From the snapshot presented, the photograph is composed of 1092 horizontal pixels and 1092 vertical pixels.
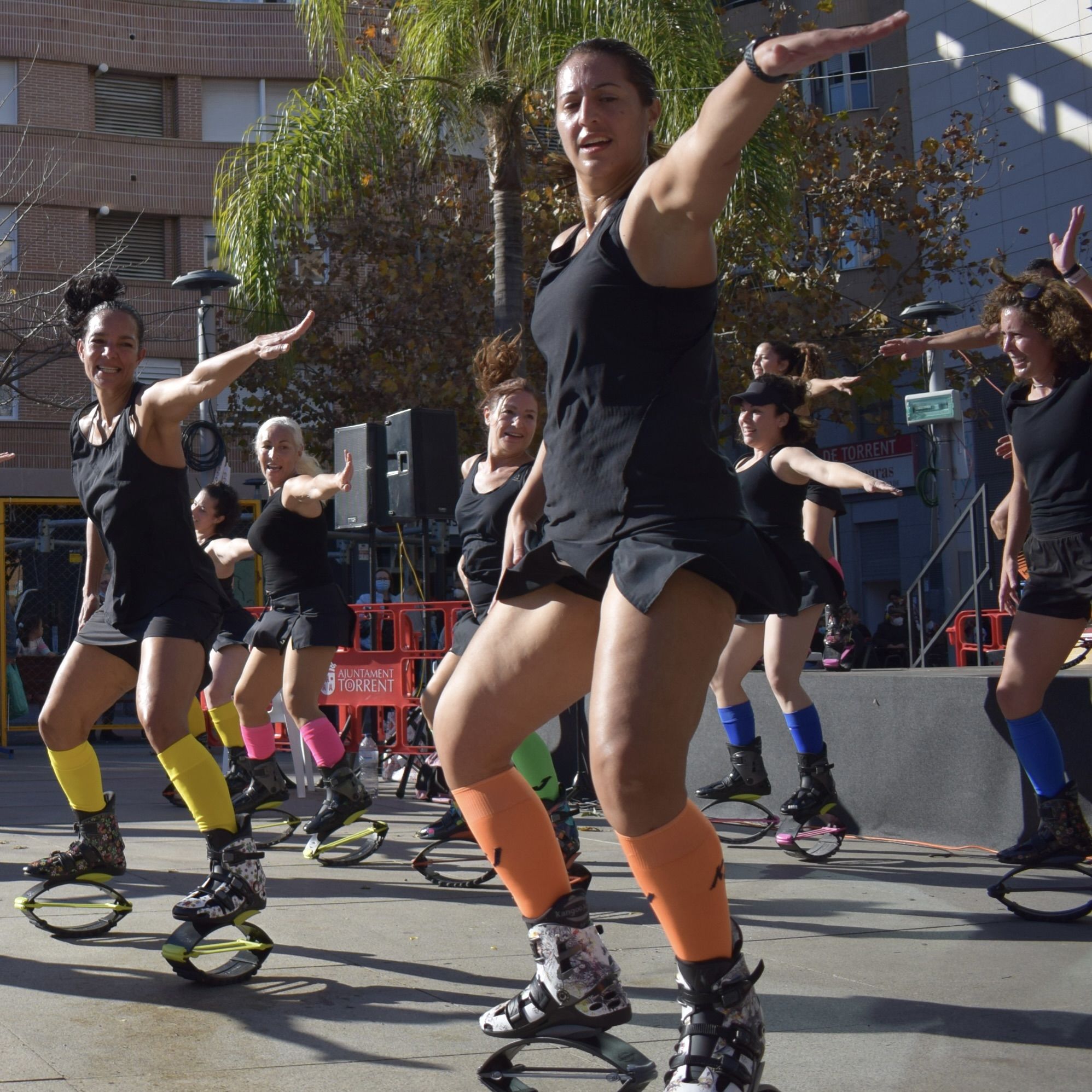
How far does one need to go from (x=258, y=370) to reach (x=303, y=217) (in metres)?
5.26

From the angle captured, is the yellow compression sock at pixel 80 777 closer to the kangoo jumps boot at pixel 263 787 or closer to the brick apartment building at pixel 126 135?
the kangoo jumps boot at pixel 263 787

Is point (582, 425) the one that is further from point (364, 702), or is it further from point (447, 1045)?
point (364, 702)

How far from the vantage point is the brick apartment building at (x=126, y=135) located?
27750 millimetres

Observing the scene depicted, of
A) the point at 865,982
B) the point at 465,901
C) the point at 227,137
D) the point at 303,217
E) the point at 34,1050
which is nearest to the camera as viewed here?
the point at 34,1050

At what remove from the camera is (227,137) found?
30.1 m

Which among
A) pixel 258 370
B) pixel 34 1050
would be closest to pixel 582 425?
pixel 34 1050

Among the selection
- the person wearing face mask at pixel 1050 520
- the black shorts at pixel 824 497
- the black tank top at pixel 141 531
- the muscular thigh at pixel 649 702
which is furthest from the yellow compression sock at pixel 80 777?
the black shorts at pixel 824 497

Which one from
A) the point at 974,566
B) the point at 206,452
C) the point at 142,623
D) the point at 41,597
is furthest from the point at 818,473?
the point at 41,597

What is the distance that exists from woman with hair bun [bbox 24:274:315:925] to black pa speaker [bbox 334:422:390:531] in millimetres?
6499

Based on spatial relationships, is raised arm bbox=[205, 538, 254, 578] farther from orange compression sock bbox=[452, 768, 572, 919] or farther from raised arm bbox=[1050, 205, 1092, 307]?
orange compression sock bbox=[452, 768, 572, 919]

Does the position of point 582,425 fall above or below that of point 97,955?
above

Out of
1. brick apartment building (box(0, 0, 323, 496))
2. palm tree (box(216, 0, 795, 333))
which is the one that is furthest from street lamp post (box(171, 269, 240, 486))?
brick apartment building (box(0, 0, 323, 496))

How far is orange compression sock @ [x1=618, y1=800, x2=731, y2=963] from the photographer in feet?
8.21

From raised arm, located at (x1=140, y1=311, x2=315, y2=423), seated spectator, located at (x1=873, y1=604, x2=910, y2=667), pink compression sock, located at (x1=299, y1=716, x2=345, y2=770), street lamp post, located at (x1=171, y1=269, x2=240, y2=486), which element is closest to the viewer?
raised arm, located at (x1=140, y1=311, x2=315, y2=423)
